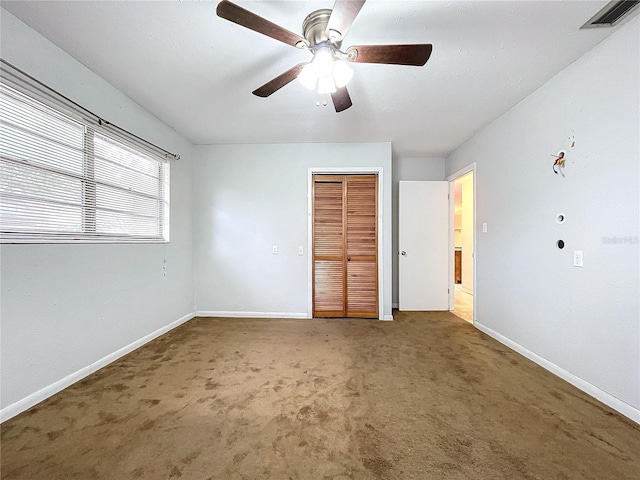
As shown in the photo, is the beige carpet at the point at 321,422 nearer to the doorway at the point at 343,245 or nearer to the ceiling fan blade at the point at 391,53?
the doorway at the point at 343,245

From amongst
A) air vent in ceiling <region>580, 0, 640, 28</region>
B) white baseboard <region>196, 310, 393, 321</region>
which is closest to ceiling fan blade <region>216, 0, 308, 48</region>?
air vent in ceiling <region>580, 0, 640, 28</region>

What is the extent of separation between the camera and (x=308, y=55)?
6.32 ft

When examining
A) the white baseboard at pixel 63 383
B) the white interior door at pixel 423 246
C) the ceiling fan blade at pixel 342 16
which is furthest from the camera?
the white interior door at pixel 423 246

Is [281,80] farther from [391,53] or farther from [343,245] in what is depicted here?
[343,245]

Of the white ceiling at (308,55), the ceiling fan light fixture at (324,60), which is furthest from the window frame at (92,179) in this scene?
the ceiling fan light fixture at (324,60)

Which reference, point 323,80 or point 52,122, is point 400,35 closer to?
point 323,80

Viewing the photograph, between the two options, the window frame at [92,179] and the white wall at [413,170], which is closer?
the window frame at [92,179]

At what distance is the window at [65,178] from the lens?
1.65 metres

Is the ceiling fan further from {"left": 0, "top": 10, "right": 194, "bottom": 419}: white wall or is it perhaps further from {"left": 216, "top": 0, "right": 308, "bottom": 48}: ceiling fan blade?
{"left": 0, "top": 10, "right": 194, "bottom": 419}: white wall

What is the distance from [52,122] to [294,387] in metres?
2.69

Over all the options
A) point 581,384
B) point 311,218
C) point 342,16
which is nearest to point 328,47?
point 342,16

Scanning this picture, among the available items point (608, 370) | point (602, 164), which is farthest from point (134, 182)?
point (608, 370)

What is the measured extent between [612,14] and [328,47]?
174 centimetres

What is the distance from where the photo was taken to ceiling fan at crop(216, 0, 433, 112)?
1.26 meters
